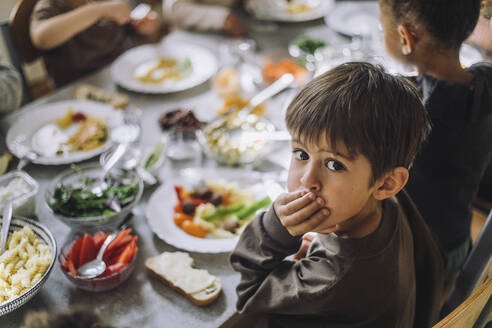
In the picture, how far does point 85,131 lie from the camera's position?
1.71 m

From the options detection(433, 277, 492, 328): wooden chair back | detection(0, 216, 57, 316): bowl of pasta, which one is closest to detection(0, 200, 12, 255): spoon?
detection(0, 216, 57, 316): bowl of pasta

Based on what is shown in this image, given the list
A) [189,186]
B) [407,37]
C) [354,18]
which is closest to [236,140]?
[189,186]

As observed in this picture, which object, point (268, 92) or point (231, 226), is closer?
point (231, 226)

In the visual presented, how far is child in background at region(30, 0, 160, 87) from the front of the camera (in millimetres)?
2148

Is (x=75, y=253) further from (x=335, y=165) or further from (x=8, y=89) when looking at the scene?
(x=8, y=89)

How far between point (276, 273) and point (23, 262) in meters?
0.63

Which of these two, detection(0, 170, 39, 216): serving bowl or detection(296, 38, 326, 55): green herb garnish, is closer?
detection(0, 170, 39, 216): serving bowl

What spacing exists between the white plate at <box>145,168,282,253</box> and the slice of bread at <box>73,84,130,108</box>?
1.71ft

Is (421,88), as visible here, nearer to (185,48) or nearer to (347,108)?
(347,108)

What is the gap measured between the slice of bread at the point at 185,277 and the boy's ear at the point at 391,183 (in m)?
0.46

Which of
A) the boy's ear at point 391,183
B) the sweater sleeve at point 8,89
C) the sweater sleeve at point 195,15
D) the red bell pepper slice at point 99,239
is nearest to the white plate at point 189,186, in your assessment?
the red bell pepper slice at point 99,239

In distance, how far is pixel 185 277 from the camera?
115 centimetres

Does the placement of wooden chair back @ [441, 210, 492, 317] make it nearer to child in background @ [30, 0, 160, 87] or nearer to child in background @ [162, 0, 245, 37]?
child in background @ [162, 0, 245, 37]

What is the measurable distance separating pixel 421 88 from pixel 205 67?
114 centimetres
